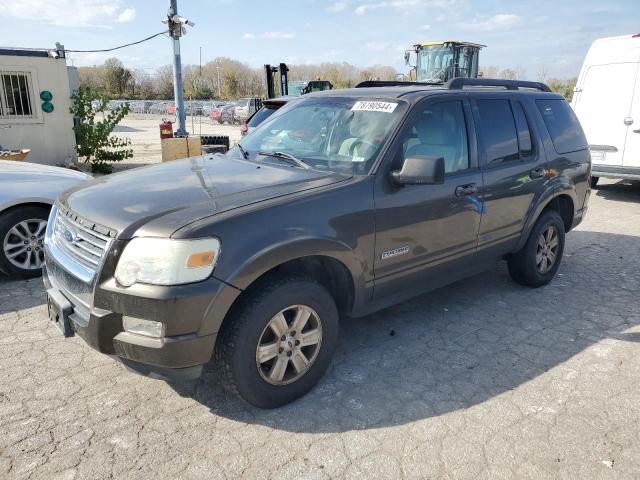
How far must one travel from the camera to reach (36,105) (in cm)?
1092

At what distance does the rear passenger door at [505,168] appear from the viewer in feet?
13.4

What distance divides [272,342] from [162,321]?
0.69 m

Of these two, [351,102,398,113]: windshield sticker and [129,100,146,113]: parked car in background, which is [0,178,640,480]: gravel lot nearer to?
[351,102,398,113]: windshield sticker

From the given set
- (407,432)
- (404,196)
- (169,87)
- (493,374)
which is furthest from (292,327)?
(169,87)

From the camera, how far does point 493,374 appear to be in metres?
3.42

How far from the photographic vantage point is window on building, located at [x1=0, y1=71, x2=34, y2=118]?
10438mm

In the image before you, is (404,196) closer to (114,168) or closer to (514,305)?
(514,305)

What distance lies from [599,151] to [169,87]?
61474 millimetres

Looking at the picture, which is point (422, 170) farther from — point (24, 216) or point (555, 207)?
point (24, 216)

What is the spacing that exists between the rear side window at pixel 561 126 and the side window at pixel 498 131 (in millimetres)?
603

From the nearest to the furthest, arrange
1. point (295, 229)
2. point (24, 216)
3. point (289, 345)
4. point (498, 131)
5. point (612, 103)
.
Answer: point (295, 229), point (289, 345), point (498, 131), point (24, 216), point (612, 103)

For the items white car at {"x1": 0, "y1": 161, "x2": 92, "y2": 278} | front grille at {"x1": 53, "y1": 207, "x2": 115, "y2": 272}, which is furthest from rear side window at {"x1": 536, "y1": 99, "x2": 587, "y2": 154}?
white car at {"x1": 0, "y1": 161, "x2": 92, "y2": 278}

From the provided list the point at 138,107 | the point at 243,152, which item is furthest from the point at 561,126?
the point at 138,107

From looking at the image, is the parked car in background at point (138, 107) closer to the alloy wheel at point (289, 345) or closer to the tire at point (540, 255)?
the tire at point (540, 255)
